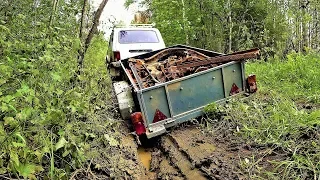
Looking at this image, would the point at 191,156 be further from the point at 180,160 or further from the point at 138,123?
the point at 138,123

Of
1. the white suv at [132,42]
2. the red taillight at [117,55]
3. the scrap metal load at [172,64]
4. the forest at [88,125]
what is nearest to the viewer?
the forest at [88,125]

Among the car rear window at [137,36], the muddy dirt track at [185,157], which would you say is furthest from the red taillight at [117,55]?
the muddy dirt track at [185,157]

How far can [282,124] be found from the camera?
4598mm

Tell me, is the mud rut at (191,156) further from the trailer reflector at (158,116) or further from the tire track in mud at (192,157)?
the trailer reflector at (158,116)

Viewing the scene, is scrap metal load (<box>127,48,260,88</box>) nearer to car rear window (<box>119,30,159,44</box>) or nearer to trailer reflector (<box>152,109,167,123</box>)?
trailer reflector (<box>152,109,167,123</box>)

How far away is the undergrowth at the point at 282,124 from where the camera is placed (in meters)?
3.70

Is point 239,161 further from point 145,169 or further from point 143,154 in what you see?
point 143,154

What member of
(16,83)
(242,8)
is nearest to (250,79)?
(16,83)

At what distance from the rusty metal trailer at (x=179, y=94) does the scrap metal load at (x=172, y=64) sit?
0.06 feet

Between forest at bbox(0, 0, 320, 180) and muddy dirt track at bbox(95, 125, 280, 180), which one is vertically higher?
forest at bbox(0, 0, 320, 180)

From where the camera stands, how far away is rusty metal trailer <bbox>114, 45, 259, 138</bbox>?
571cm

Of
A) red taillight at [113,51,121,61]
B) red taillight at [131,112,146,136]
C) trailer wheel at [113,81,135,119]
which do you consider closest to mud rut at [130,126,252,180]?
red taillight at [131,112,146,136]

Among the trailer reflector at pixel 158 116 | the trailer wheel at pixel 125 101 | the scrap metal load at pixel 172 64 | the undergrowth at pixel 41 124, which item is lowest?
the trailer reflector at pixel 158 116

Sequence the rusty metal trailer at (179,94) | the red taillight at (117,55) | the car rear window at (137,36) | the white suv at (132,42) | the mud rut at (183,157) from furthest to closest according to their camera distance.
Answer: the car rear window at (137,36)
the white suv at (132,42)
the red taillight at (117,55)
the rusty metal trailer at (179,94)
the mud rut at (183,157)
